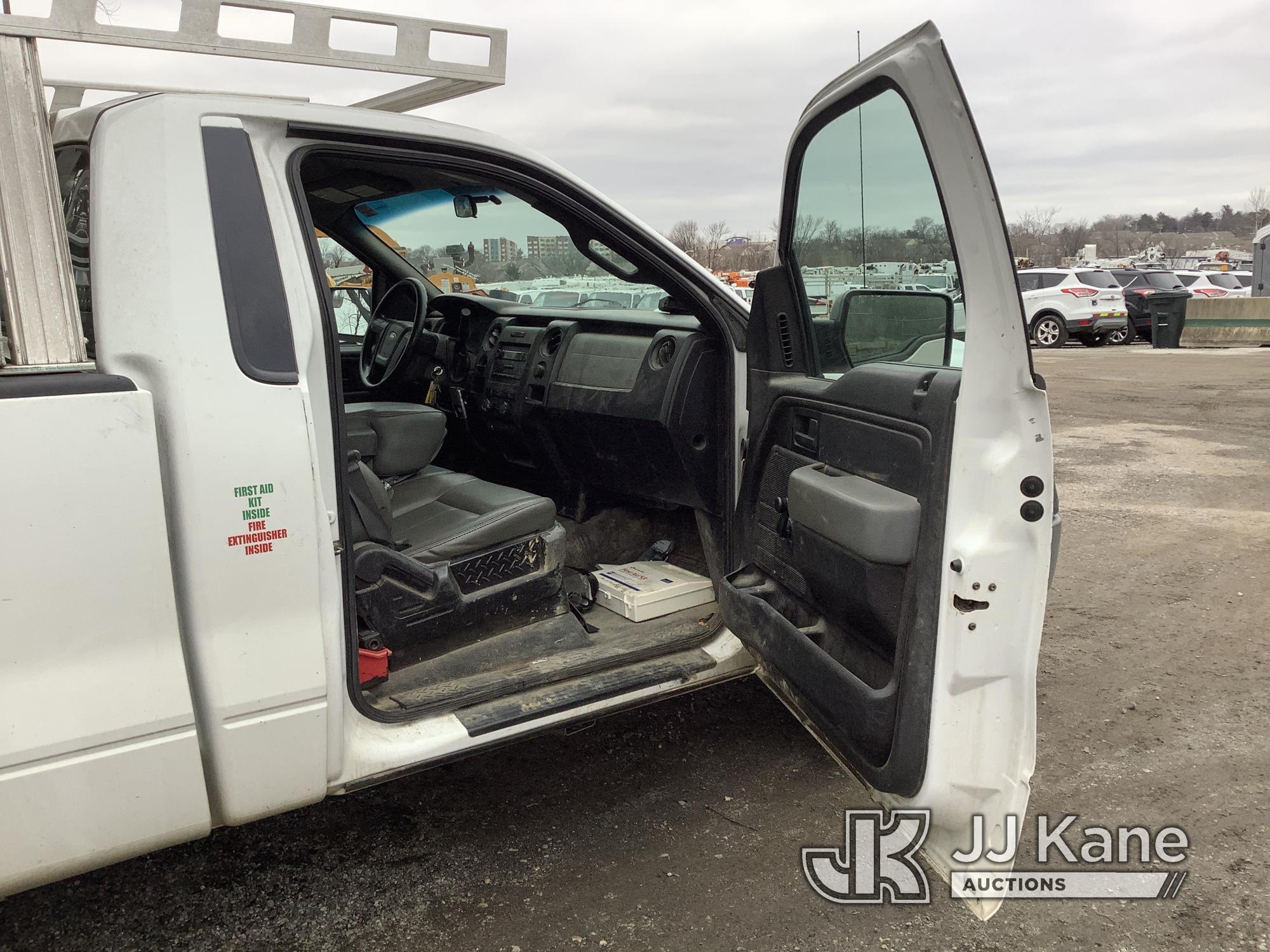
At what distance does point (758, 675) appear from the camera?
120 inches

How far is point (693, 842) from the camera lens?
2799 millimetres

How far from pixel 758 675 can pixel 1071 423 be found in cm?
783

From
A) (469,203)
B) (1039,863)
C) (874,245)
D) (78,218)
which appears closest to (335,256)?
(469,203)

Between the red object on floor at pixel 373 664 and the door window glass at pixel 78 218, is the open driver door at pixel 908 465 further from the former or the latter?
Answer: the door window glass at pixel 78 218

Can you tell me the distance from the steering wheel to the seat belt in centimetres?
134

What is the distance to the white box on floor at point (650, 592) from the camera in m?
3.34

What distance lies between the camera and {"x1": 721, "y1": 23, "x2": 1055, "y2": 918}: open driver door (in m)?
2.10

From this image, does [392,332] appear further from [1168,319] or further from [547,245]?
[1168,319]

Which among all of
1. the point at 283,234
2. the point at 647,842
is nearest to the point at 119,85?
the point at 283,234

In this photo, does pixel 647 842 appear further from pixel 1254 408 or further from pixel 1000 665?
pixel 1254 408

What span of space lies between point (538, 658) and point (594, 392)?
3.48 ft

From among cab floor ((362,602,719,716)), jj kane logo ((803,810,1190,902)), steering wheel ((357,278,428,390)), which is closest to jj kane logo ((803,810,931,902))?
jj kane logo ((803,810,1190,902))

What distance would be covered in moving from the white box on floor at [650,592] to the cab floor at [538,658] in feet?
0.08

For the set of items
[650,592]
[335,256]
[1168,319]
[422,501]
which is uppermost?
[335,256]
